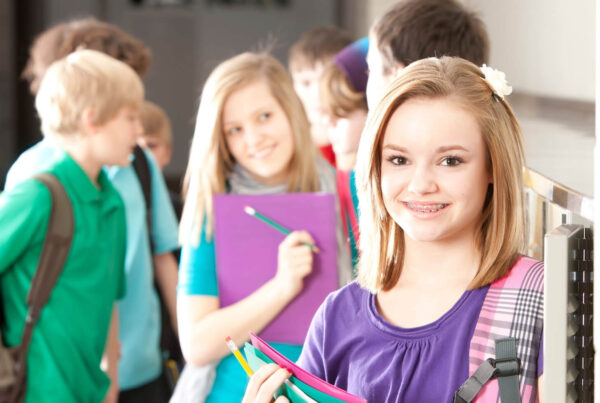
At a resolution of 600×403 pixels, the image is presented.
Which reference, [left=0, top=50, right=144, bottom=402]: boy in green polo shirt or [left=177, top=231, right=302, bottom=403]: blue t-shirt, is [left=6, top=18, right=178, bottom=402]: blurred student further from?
[left=177, top=231, right=302, bottom=403]: blue t-shirt

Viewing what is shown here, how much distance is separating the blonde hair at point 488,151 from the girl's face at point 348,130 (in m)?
0.91

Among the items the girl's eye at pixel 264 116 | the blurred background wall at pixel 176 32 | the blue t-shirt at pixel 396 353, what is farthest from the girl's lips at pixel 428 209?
the blurred background wall at pixel 176 32

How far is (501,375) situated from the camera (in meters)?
1.13

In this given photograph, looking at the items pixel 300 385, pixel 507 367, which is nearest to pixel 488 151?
pixel 507 367

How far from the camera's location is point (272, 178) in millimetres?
2109

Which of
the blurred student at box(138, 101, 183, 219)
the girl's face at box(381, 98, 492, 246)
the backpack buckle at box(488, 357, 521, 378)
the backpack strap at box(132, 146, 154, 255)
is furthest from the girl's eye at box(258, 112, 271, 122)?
the blurred student at box(138, 101, 183, 219)

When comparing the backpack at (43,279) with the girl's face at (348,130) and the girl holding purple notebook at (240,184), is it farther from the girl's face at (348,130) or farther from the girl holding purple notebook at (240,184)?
the girl's face at (348,130)

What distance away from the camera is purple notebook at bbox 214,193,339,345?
6.25ft

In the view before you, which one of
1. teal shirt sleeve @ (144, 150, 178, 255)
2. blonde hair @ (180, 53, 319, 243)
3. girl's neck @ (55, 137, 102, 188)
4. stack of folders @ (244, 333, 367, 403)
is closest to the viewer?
stack of folders @ (244, 333, 367, 403)

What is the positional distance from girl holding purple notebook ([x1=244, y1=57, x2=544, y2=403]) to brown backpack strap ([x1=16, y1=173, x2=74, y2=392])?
1.36 meters

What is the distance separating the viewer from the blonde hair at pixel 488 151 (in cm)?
123

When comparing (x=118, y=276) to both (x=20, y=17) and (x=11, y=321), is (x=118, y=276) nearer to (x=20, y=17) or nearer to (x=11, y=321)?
(x=11, y=321)

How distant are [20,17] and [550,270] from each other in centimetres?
674

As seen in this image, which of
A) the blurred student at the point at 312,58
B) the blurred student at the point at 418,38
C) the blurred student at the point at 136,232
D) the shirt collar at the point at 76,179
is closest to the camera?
the blurred student at the point at 418,38
